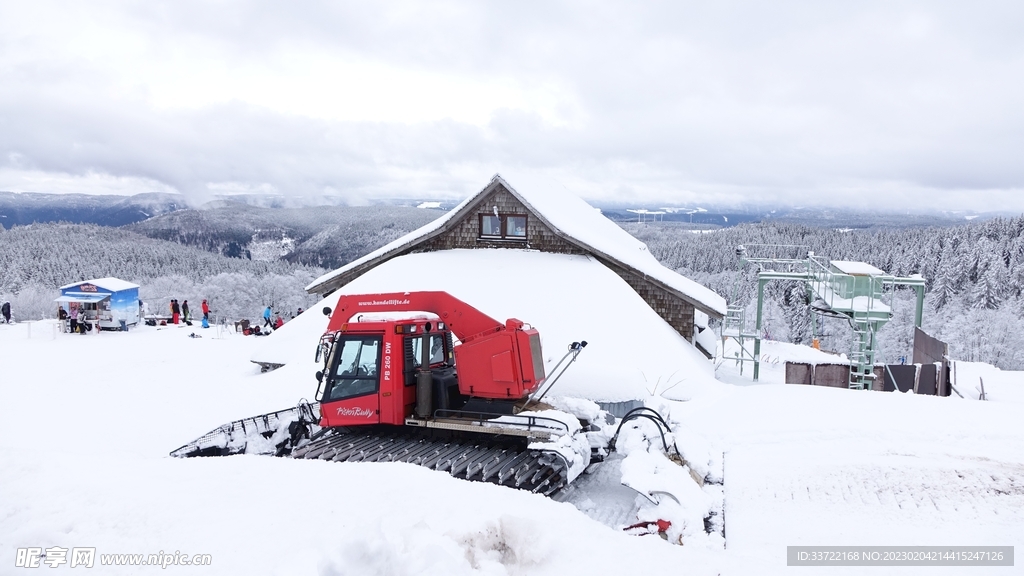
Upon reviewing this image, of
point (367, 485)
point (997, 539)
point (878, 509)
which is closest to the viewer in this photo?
point (367, 485)

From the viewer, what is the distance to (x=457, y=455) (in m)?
8.38

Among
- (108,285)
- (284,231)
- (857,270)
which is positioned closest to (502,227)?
(857,270)

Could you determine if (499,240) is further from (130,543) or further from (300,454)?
(130,543)

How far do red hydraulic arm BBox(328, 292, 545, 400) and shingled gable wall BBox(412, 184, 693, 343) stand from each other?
10.9 metres

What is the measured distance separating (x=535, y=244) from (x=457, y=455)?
12713 mm

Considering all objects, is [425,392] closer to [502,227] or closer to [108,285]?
[502,227]

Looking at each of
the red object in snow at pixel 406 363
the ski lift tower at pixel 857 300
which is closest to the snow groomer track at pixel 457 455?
the red object in snow at pixel 406 363

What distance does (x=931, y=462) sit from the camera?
8.73m

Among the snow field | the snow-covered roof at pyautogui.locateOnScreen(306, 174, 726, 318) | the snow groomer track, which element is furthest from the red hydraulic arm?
the snow-covered roof at pyautogui.locateOnScreen(306, 174, 726, 318)

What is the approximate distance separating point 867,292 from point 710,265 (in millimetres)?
79198

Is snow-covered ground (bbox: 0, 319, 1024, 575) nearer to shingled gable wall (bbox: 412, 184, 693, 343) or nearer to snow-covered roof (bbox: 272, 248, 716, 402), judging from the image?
snow-covered roof (bbox: 272, 248, 716, 402)

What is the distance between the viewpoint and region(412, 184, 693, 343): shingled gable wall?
64.3 feet

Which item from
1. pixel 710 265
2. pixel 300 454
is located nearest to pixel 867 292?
pixel 300 454

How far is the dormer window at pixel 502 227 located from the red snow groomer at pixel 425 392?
Result: 36.8 ft
